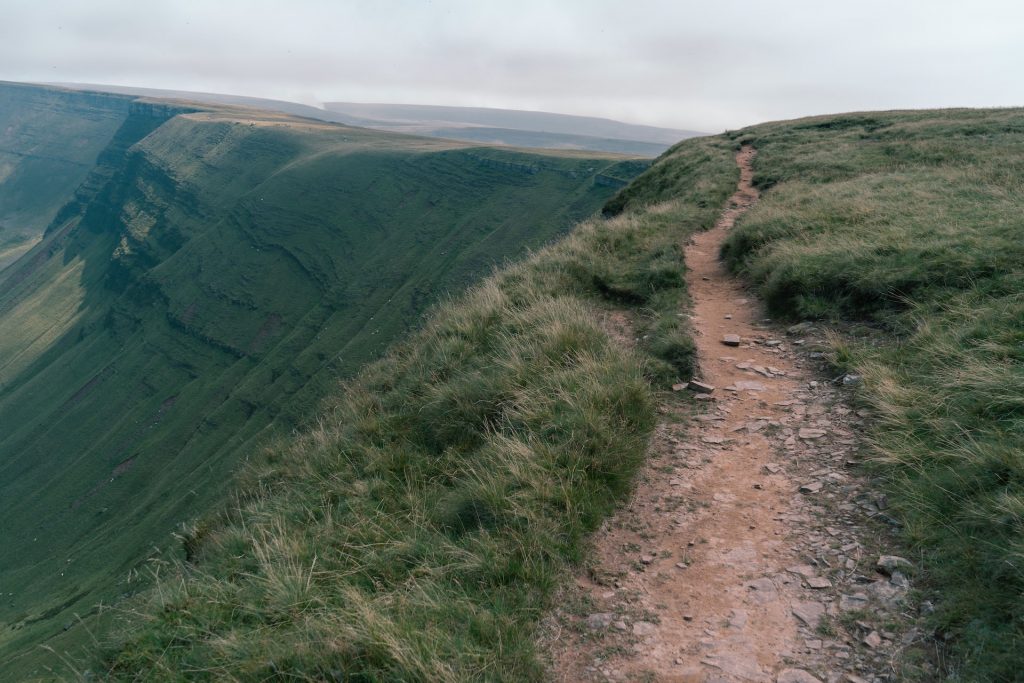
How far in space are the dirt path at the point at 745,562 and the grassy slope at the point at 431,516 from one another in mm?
362

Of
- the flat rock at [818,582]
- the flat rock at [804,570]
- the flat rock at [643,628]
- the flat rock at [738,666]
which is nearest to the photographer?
the flat rock at [738,666]

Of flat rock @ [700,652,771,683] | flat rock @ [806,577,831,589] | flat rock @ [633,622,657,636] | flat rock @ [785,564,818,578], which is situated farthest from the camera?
flat rock @ [785,564,818,578]

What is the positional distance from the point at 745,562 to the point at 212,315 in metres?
158

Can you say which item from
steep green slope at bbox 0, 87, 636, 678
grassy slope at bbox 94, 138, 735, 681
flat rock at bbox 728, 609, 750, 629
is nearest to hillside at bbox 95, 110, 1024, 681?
grassy slope at bbox 94, 138, 735, 681

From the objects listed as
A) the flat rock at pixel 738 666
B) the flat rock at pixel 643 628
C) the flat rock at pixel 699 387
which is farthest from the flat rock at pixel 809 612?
the flat rock at pixel 699 387

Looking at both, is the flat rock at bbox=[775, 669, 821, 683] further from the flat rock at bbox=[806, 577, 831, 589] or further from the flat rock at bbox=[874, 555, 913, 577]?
the flat rock at bbox=[874, 555, 913, 577]

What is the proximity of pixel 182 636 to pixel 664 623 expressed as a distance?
373 cm

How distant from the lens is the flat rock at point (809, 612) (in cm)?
370

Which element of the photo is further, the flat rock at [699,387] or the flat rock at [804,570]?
the flat rock at [699,387]

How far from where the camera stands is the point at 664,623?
3885 millimetres

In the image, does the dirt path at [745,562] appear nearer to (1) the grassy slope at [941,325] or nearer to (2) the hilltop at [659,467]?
(2) the hilltop at [659,467]

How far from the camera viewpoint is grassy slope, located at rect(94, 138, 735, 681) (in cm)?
360

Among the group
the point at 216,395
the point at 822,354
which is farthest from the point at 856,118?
the point at 216,395

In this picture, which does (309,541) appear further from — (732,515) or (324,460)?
(732,515)
